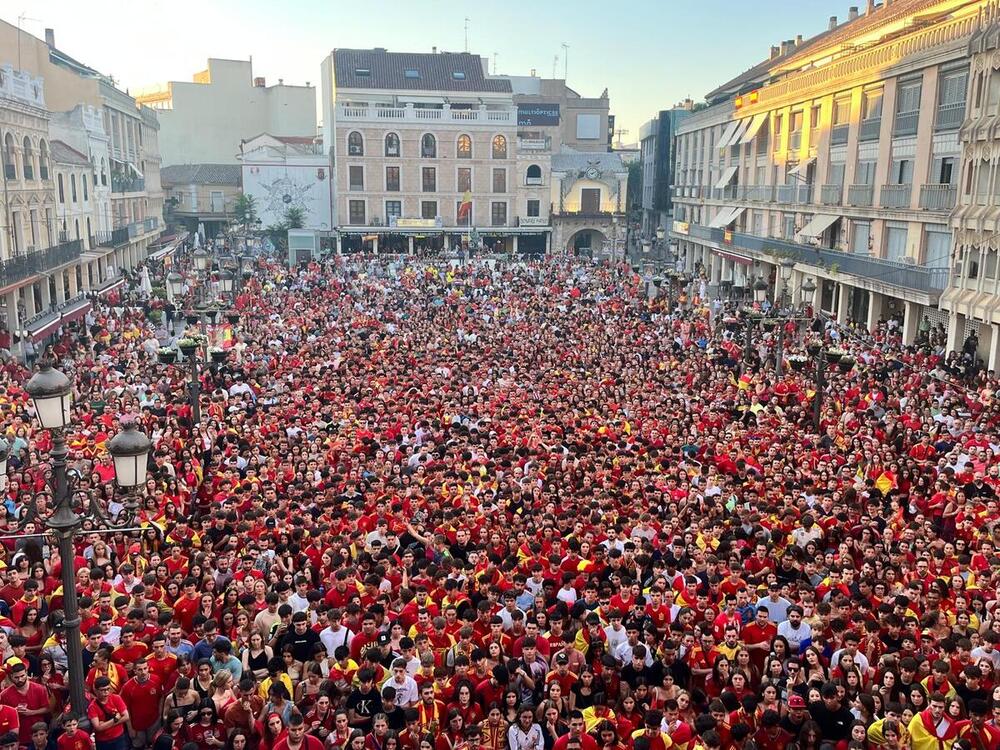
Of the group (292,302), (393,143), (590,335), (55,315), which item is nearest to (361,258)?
(393,143)

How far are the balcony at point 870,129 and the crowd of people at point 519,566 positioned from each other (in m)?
13.4

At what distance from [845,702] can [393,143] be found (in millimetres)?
56370

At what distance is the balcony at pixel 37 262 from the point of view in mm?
29750

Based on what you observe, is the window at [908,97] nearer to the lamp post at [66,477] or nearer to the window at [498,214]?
the lamp post at [66,477]

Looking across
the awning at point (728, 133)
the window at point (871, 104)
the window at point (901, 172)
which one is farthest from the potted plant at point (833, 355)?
the awning at point (728, 133)

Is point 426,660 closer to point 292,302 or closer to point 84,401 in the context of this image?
point 84,401

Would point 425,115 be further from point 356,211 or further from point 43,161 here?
point 43,161

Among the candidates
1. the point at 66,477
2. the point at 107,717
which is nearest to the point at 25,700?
the point at 107,717

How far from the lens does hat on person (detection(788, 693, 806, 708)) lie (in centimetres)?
757

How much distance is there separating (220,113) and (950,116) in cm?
6380

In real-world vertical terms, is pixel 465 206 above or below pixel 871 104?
below

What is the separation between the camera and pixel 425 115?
197 ft

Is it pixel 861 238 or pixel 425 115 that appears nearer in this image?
pixel 861 238

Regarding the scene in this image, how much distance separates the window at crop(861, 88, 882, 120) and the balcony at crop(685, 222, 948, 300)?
4.93 meters
